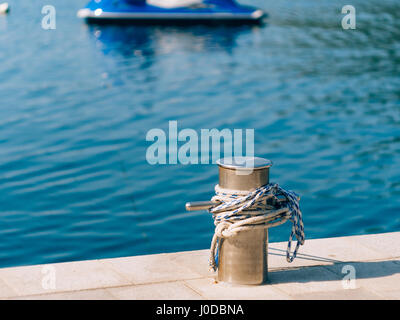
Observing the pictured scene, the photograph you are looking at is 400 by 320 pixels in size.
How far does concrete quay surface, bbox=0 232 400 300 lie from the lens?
5.05 m

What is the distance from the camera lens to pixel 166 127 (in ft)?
46.3

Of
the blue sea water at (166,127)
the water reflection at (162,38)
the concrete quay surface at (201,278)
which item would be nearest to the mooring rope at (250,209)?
the concrete quay surface at (201,278)

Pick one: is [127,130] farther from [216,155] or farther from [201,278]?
[201,278]

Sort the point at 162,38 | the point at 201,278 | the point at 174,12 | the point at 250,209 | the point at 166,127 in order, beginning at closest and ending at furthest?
the point at 250,209, the point at 201,278, the point at 166,127, the point at 162,38, the point at 174,12

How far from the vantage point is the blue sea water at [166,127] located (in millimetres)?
9273

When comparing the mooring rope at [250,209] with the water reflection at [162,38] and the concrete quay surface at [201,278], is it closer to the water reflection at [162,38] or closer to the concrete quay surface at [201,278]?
the concrete quay surface at [201,278]

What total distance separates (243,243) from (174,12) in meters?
27.5

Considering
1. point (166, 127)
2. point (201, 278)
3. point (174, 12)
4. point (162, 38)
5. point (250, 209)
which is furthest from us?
point (174, 12)

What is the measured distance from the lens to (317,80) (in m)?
19.2

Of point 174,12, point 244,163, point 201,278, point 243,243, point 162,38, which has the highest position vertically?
point 174,12

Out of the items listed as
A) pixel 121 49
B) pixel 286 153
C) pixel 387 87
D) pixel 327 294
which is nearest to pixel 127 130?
pixel 286 153

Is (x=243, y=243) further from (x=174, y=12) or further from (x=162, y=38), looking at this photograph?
(x=174, y=12)

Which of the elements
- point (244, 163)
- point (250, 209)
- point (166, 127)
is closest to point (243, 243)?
point (250, 209)

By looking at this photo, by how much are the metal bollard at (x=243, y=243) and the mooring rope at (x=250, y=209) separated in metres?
0.07
